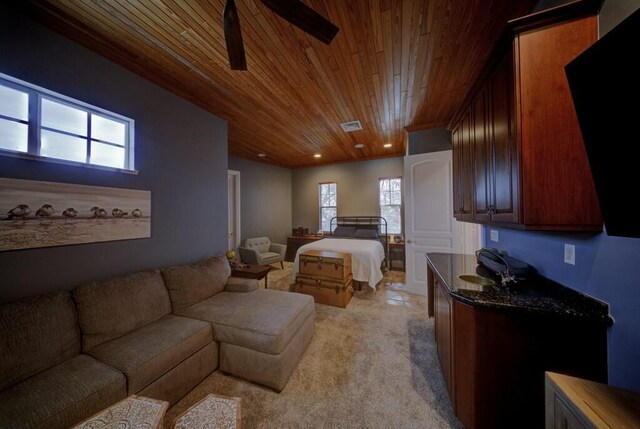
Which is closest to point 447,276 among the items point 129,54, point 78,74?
point 129,54

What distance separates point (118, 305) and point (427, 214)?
3982 mm

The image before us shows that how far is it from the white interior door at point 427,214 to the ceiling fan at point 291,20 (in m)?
2.89

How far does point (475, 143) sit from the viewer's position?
1866mm

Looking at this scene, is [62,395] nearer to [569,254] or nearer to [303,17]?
[303,17]

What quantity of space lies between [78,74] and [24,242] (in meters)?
1.40

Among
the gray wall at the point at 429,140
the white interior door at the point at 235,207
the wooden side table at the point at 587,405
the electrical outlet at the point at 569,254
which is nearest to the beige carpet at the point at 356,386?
the wooden side table at the point at 587,405

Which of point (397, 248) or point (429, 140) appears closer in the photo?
point (429, 140)

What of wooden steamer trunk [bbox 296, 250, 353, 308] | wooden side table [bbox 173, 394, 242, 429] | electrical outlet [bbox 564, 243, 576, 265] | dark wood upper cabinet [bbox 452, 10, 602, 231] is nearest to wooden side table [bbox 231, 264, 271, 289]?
wooden steamer trunk [bbox 296, 250, 353, 308]

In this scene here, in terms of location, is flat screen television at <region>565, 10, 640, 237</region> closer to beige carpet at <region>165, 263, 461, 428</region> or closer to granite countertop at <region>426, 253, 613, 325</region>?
granite countertop at <region>426, 253, 613, 325</region>

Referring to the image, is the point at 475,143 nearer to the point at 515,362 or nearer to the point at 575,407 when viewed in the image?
the point at 515,362

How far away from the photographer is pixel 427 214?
11.6 feet

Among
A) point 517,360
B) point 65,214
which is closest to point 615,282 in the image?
point 517,360

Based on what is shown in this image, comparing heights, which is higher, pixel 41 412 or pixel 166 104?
pixel 166 104

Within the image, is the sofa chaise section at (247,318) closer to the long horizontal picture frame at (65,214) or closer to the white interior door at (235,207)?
the long horizontal picture frame at (65,214)
